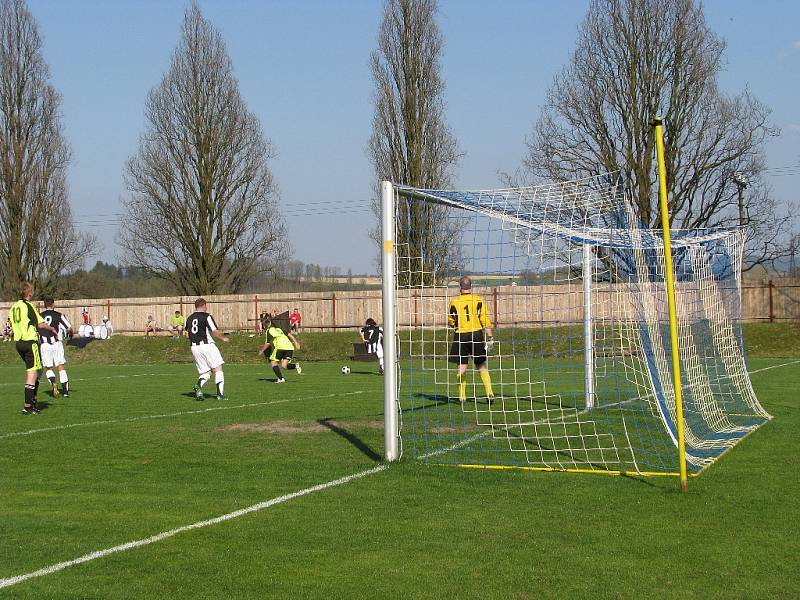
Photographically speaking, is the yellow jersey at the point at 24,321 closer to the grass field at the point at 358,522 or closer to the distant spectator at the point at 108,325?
the grass field at the point at 358,522

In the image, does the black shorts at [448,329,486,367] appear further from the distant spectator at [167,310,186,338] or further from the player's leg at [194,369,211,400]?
the distant spectator at [167,310,186,338]

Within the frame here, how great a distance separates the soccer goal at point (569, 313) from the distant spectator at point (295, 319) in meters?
26.7

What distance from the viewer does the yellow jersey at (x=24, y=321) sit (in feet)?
50.9

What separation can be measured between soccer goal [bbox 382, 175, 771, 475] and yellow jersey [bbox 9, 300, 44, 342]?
6.25 meters

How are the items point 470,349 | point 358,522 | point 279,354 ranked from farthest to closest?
point 279,354 → point 470,349 → point 358,522

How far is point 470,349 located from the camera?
14.8 metres

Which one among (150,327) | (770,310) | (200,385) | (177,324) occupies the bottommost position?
(200,385)

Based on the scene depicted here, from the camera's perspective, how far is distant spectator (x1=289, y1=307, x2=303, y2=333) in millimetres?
42562

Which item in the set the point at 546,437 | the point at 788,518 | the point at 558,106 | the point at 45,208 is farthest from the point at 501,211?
the point at 45,208

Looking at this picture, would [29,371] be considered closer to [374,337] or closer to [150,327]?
[374,337]

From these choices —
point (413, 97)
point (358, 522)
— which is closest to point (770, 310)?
point (413, 97)

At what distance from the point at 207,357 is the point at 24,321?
12.4 feet

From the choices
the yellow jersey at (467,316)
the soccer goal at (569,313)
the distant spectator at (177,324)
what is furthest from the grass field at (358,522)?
the distant spectator at (177,324)

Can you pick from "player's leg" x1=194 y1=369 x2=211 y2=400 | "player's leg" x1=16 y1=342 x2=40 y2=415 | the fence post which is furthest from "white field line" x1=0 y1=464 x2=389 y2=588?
the fence post
